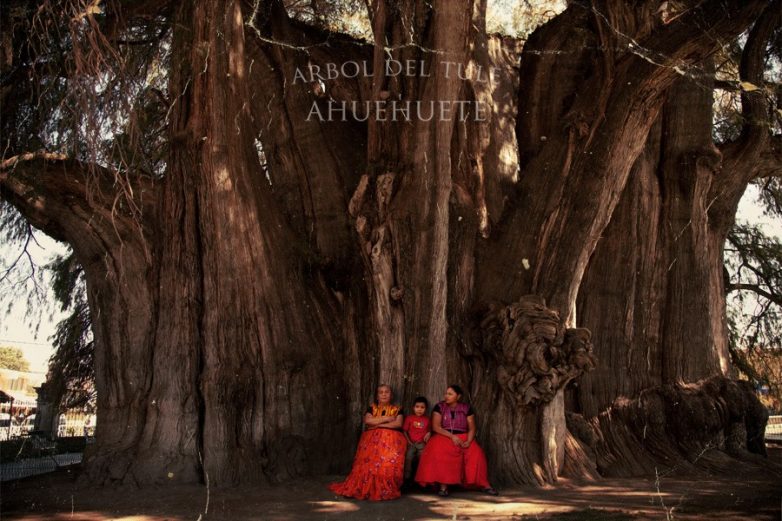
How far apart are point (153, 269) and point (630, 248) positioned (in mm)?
5167

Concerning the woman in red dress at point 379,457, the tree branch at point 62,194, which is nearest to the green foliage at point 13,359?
the tree branch at point 62,194

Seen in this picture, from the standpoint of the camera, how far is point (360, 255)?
7.88 meters

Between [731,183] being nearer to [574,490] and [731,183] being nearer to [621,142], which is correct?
[621,142]

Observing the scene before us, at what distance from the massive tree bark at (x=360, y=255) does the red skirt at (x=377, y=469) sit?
0.57m

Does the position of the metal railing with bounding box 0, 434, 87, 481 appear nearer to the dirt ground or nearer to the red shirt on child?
the dirt ground

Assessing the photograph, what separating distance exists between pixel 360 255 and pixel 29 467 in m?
5.08

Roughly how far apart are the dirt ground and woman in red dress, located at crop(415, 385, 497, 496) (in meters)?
0.13

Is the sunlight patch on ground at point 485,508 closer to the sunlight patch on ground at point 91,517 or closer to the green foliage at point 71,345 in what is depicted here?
the sunlight patch on ground at point 91,517

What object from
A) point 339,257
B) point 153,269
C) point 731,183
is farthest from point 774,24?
point 153,269

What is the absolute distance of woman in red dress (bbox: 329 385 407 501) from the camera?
250 inches

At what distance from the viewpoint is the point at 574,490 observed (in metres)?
6.66

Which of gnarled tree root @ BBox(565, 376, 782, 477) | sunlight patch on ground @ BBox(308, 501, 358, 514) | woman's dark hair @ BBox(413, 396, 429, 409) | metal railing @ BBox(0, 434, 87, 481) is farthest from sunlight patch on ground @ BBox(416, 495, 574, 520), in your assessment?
metal railing @ BBox(0, 434, 87, 481)

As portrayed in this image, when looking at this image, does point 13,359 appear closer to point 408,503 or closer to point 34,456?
point 34,456

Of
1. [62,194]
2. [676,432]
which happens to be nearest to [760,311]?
[676,432]
